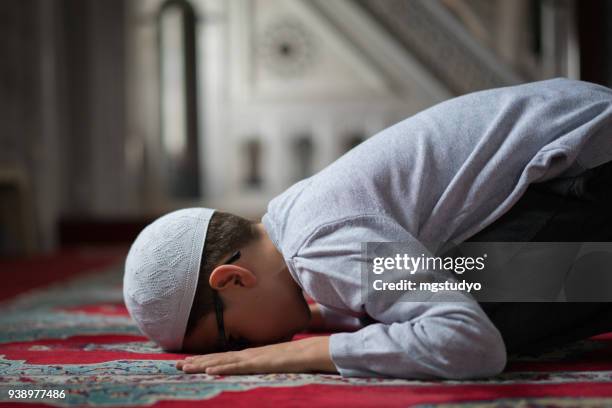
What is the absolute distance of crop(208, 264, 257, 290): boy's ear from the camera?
4.00 ft

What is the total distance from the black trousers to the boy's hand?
31 centimetres

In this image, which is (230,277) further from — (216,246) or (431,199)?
(431,199)

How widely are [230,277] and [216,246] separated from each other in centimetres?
7

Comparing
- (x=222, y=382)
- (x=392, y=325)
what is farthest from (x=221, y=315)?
(x=392, y=325)

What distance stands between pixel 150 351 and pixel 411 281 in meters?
0.63

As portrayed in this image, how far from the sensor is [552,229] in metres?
1.22

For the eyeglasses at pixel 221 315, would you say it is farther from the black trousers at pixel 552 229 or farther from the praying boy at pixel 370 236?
the black trousers at pixel 552 229

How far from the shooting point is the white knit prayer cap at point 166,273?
122 cm

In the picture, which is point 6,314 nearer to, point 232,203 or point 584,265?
point 584,265

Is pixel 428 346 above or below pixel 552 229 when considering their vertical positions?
below

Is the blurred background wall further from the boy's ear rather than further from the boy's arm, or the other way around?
the boy's ear

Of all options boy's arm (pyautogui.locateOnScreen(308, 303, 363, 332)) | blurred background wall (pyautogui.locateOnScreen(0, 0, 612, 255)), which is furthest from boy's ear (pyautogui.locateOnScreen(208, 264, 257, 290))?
blurred background wall (pyautogui.locateOnScreen(0, 0, 612, 255))

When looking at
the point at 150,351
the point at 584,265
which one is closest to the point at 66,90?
the point at 150,351

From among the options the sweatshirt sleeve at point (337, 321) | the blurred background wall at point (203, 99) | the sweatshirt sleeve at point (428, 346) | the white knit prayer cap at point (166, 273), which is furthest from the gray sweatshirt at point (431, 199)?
the blurred background wall at point (203, 99)
